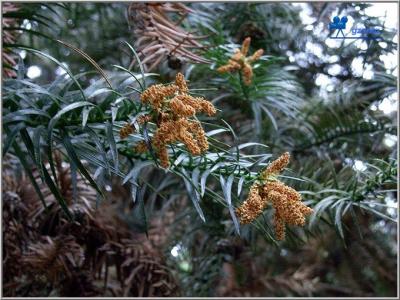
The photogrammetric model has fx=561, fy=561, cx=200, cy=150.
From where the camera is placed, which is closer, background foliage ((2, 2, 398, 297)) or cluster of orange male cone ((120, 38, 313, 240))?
cluster of orange male cone ((120, 38, 313, 240))

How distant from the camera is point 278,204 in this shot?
0.51 metres

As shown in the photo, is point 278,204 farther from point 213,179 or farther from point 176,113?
point 213,179

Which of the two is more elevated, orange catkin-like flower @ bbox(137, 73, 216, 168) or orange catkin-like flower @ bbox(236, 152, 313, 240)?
orange catkin-like flower @ bbox(137, 73, 216, 168)

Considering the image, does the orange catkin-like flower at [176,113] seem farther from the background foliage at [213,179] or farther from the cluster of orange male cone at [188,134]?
the background foliage at [213,179]

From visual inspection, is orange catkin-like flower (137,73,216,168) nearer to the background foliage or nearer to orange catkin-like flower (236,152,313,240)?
orange catkin-like flower (236,152,313,240)

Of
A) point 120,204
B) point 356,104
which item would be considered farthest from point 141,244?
point 356,104

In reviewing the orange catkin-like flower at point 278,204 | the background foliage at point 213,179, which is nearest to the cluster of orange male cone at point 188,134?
the orange catkin-like flower at point 278,204

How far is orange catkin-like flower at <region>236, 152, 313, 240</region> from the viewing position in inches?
19.6

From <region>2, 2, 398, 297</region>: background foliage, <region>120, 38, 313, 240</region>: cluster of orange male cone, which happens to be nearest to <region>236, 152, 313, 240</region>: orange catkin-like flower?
<region>120, 38, 313, 240</region>: cluster of orange male cone

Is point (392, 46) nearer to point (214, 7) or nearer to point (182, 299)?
point (214, 7)

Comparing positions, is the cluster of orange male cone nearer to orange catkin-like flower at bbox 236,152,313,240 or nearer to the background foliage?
orange catkin-like flower at bbox 236,152,313,240

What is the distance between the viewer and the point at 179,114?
48 cm

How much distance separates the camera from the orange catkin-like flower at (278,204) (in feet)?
1.64

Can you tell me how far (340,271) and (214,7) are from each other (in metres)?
0.66
